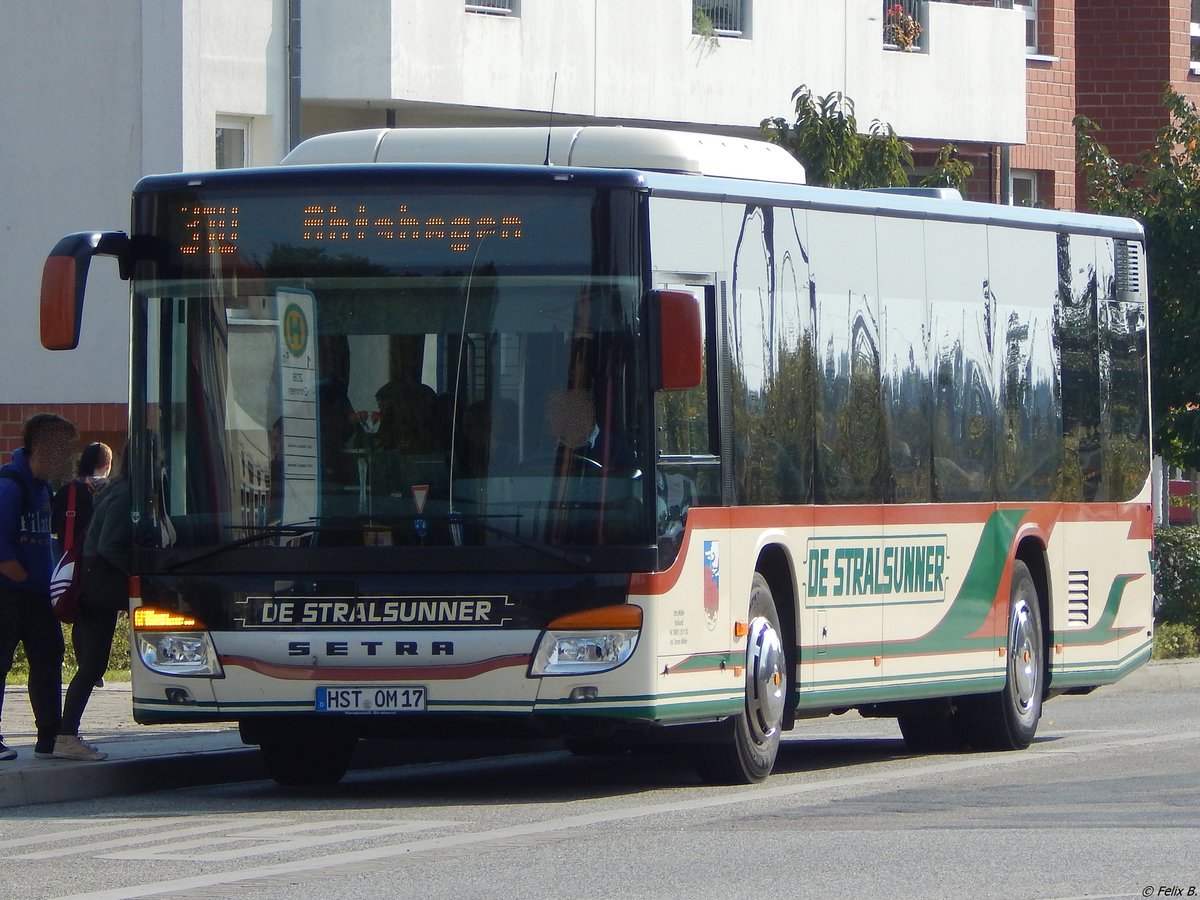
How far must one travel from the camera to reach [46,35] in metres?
22.1

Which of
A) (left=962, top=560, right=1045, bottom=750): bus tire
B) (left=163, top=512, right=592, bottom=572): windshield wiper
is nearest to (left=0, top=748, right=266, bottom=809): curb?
(left=163, top=512, right=592, bottom=572): windshield wiper

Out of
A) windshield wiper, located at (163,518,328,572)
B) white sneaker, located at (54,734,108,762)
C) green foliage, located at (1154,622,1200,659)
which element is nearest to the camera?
windshield wiper, located at (163,518,328,572)

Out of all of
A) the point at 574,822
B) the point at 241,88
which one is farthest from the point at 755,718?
the point at 241,88

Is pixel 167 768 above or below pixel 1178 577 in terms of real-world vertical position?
below

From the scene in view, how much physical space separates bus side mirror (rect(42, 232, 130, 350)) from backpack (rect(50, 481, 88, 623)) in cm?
154

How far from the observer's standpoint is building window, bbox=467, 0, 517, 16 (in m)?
24.0

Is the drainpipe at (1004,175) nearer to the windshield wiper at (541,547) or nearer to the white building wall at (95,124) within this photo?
the white building wall at (95,124)

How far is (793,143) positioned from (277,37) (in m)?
4.54

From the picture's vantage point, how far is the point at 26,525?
12.7 meters

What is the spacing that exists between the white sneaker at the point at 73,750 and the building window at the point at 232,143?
10.3m

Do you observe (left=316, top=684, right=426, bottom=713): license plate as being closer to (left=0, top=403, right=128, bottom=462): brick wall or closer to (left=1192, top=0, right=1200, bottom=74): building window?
(left=0, top=403, right=128, bottom=462): brick wall

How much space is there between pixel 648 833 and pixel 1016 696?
5202mm

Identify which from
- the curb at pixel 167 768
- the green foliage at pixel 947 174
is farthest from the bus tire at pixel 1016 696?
the green foliage at pixel 947 174

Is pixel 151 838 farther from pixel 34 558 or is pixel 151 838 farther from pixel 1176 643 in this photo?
pixel 1176 643
